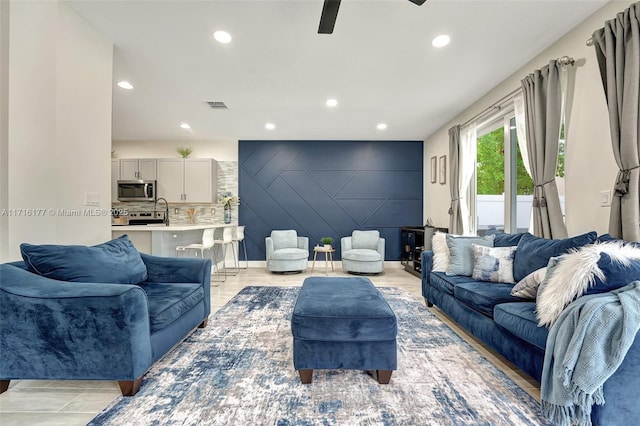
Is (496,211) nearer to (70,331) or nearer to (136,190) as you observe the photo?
(70,331)

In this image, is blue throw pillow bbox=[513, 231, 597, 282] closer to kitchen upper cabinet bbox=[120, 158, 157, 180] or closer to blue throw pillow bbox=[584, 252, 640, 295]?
blue throw pillow bbox=[584, 252, 640, 295]

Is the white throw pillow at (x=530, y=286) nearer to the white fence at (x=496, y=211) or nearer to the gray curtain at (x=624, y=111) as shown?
the gray curtain at (x=624, y=111)

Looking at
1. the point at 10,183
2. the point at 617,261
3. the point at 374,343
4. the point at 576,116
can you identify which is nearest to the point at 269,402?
the point at 374,343

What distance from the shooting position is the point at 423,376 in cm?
207

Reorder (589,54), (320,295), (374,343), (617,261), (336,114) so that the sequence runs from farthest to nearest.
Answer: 1. (336,114)
2. (589,54)
3. (320,295)
4. (374,343)
5. (617,261)

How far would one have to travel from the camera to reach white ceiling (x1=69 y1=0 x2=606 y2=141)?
245 cm

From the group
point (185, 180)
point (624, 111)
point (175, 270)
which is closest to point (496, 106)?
point (624, 111)

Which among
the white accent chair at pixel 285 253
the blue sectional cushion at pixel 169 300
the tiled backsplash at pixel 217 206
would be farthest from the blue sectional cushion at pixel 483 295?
the tiled backsplash at pixel 217 206

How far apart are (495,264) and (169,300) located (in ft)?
9.57

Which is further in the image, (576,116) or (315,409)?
(576,116)

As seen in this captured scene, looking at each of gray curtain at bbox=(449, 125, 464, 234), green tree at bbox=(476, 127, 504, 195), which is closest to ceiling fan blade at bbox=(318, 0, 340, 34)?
green tree at bbox=(476, 127, 504, 195)

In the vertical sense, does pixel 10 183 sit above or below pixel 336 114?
below

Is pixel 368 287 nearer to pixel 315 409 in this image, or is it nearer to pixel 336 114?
pixel 315 409

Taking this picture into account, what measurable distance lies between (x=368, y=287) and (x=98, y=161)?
2.76 meters
